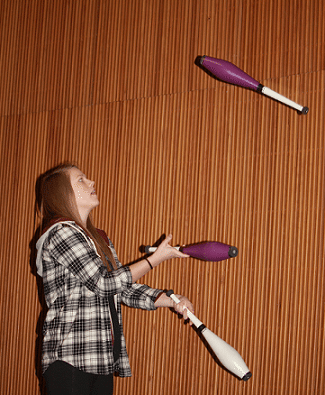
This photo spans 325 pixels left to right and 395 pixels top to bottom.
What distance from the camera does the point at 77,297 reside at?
2.01 meters

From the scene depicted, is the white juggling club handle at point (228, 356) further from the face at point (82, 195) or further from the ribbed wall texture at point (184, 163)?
the face at point (82, 195)

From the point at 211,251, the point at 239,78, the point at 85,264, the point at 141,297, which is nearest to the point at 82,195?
the point at 85,264

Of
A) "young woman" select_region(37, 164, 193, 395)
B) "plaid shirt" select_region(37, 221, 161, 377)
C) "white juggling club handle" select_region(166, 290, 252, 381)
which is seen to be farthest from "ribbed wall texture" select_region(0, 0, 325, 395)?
"plaid shirt" select_region(37, 221, 161, 377)

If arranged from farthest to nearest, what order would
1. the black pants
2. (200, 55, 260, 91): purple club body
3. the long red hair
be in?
1. (200, 55, 260, 91): purple club body
2. the long red hair
3. the black pants

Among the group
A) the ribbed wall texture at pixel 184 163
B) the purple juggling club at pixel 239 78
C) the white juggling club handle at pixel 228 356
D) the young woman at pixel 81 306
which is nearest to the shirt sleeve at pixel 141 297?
the young woman at pixel 81 306

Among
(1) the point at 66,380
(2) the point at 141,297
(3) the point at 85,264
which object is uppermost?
(3) the point at 85,264

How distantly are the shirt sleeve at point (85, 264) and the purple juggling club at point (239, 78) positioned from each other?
978mm

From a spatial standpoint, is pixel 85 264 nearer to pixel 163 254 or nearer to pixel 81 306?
pixel 81 306

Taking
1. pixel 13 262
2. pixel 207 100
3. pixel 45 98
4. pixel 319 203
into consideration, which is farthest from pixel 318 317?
pixel 45 98

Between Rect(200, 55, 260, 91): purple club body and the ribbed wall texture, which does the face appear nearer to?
the ribbed wall texture

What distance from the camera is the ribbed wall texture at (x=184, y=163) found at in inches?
89.5

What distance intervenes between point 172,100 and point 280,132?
2.02 ft

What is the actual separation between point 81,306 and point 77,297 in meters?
0.04

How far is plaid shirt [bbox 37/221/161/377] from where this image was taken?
195cm
